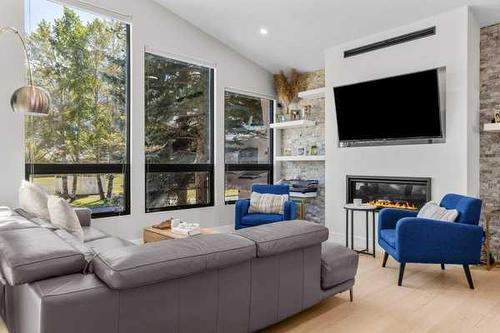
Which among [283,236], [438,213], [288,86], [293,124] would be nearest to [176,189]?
[293,124]

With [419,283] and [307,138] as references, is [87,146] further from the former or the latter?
[419,283]

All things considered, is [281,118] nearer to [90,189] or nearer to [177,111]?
[177,111]

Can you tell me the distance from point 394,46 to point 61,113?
4.19 m

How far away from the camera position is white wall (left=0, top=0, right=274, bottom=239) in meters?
3.83

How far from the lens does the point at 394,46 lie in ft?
14.9

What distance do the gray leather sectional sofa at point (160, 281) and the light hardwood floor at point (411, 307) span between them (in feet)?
0.83

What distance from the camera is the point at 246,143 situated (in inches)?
249

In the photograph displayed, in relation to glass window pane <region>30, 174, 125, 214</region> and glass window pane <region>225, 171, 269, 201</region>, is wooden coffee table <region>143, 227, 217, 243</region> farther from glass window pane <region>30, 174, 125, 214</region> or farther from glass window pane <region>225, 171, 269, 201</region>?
glass window pane <region>225, 171, 269, 201</region>

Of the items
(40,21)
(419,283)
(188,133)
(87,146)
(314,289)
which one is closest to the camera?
(314,289)

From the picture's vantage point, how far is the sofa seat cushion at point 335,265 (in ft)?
8.89

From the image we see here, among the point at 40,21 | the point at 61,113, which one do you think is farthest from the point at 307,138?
the point at 40,21

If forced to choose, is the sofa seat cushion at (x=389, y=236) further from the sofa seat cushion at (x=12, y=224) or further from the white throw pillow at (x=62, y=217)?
the sofa seat cushion at (x=12, y=224)

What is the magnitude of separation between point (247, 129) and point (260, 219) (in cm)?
206

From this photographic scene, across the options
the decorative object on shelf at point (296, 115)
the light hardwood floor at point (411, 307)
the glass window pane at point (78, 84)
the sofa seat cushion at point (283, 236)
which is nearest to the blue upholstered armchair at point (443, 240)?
the light hardwood floor at point (411, 307)
